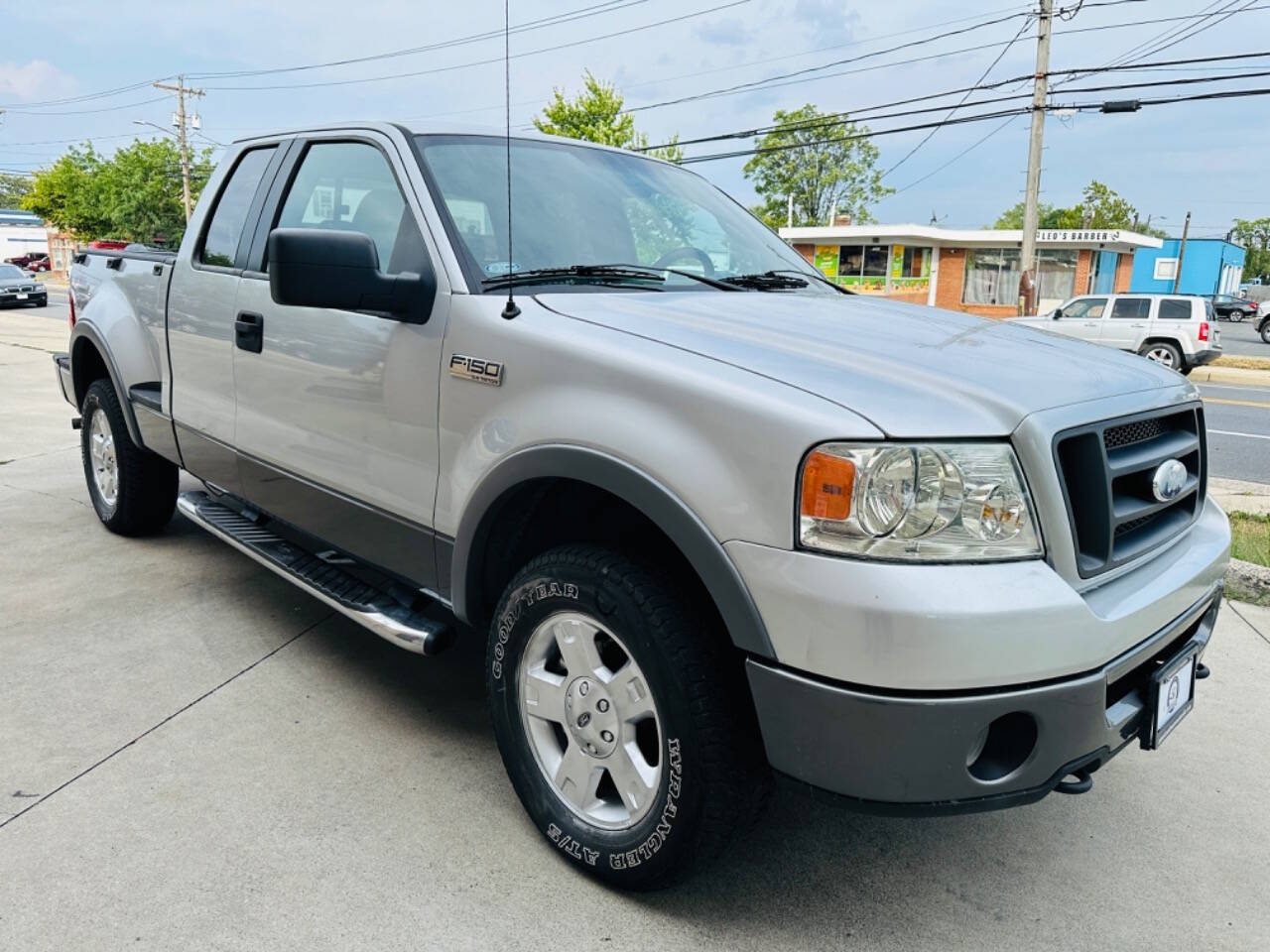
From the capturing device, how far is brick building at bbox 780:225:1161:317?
38906mm

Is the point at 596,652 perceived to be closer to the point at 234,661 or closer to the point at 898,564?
the point at 898,564

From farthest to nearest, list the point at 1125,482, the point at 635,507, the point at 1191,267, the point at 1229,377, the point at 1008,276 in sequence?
1. the point at 1191,267
2. the point at 1008,276
3. the point at 1229,377
4. the point at 1125,482
5. the point at 635,507

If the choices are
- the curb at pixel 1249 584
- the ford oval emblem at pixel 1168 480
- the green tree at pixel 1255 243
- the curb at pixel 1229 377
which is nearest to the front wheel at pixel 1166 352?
the curb at pixel 1229 377

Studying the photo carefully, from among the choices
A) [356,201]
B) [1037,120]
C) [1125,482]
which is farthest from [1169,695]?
[1037,120]

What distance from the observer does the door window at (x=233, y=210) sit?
12.4 feet

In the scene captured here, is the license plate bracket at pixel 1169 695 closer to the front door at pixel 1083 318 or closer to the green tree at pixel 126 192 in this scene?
the front door at pixel 1083 318

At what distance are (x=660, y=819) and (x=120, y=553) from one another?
375 cm

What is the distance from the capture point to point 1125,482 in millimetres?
2223

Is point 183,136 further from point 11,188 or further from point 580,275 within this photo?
point 11,188

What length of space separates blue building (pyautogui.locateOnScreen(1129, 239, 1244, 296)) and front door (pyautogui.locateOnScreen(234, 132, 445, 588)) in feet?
169

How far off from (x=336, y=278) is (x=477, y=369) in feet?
1.38

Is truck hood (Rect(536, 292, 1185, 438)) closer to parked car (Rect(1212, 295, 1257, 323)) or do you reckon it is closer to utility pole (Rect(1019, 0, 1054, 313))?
utility pole (Rect(1019, 0, 1054, 313))

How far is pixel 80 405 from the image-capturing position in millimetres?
5301

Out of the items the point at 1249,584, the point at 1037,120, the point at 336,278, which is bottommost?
the point at 1249,584
